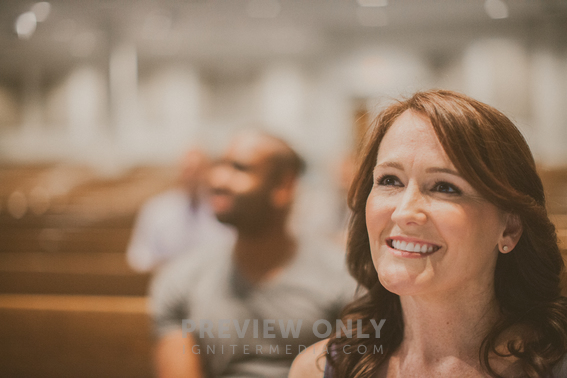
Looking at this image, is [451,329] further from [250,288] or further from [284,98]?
[284,98]

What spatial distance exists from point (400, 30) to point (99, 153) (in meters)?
5.50

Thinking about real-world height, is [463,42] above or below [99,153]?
above

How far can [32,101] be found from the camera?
799 centimetres

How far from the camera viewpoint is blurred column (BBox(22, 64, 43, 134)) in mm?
7699

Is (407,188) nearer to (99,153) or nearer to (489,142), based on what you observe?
(489,142)

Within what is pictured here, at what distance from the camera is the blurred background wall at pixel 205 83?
13.1 ft

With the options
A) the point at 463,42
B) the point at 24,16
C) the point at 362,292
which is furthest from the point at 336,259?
the point at 463,42

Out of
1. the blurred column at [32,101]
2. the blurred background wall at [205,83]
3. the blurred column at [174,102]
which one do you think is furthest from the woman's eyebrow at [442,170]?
the blurred column at [32,101]

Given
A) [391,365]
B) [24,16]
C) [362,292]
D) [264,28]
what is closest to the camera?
[391,365]

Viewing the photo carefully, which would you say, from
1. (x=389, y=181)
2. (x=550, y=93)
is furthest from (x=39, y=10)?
(x=550, y=93)

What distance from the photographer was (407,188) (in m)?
0.66

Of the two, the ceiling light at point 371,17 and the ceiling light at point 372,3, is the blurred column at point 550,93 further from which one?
the ceiling light at point 371,17

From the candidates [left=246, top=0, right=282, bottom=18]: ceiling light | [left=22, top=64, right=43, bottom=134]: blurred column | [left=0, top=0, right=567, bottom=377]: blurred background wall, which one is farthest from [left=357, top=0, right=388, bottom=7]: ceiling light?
[left=22, top=64, right=43, bottom=134]: blurred column

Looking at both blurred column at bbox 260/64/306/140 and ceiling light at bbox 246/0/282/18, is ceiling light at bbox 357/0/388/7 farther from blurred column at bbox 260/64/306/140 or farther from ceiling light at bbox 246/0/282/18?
blurred column at bbox 260/64/306/140
